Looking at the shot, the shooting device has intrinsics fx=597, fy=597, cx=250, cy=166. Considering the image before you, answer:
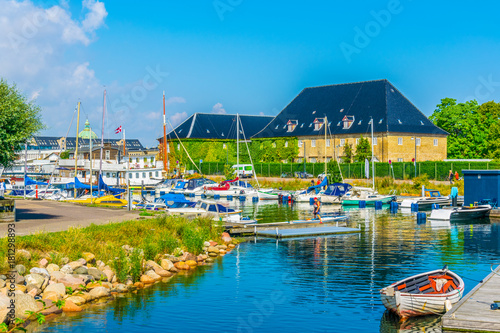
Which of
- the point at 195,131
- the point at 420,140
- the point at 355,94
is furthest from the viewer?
the point at 195,131

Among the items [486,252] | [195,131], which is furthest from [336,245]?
[195,131]

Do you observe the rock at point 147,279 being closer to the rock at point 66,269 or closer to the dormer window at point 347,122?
the rock at point 66,269

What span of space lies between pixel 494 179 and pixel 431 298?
121 ft

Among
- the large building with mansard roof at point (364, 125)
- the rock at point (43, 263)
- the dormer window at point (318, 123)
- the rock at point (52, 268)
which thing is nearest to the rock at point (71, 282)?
the rock at point (52, 268)

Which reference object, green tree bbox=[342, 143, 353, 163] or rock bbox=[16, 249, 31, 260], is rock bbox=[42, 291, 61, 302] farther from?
→ green tree bbox=[342, 143, 353, 163]

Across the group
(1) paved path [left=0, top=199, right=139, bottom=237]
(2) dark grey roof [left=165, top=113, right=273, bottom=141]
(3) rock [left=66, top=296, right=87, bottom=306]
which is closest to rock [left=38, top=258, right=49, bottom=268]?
(3) rock [left=66, top=296, right=87, bottom=306]

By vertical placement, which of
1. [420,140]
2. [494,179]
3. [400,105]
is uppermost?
[400,105]

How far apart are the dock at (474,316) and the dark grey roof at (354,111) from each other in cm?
7824

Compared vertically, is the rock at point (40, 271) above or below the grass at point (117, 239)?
below

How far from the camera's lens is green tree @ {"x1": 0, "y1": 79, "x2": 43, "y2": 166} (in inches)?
1216

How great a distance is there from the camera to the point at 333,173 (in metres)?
79.9

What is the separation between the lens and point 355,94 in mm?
104438

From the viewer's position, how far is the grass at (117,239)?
2288cm

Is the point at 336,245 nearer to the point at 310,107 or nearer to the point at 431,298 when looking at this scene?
the point at 431,298
